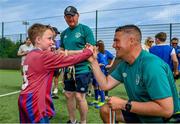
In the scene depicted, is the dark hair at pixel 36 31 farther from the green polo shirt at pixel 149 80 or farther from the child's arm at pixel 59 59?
the green polo shirt at pixel 149 80

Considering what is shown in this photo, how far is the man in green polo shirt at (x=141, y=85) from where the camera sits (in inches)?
154

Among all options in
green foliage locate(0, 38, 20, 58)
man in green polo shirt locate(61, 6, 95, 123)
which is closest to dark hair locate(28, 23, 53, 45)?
man in green polo shirt locate(61, 6, 95, 123)

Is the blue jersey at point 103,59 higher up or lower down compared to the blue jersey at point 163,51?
lower down

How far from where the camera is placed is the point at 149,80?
13.0 feet

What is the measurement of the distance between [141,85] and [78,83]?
279cm

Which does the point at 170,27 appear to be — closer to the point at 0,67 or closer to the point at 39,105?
the point at 0,67

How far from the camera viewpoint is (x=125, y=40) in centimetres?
429

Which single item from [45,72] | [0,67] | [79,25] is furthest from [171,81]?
[0,67]

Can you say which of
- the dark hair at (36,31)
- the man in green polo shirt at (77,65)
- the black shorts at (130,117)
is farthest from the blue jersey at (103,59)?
the black shorts at (130,117)

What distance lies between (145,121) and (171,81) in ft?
1.56

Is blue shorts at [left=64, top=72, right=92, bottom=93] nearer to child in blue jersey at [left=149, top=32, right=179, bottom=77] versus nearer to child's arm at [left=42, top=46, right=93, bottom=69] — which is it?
child's arm at [left=42, top=46, right=93, bottom=69]

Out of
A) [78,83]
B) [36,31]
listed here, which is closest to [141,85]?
[36,31]

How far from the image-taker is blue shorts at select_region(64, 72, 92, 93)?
6812 mm

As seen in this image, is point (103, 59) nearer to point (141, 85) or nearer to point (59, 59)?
point (59, 59)
